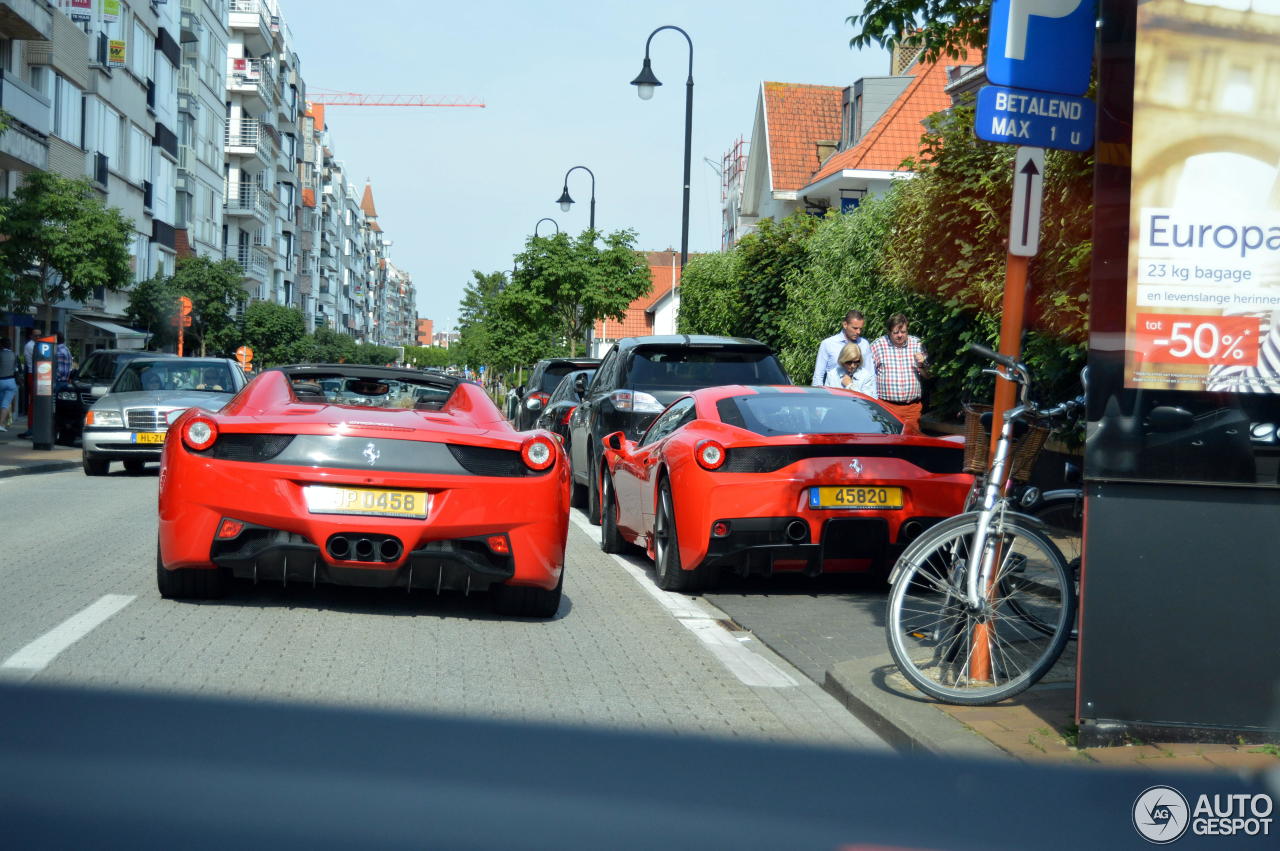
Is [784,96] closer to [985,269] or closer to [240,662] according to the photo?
[985,269]

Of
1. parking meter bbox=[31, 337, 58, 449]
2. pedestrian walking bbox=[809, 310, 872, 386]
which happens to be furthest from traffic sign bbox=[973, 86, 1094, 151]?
parking meter bbox=[31, 337, 58, 449]

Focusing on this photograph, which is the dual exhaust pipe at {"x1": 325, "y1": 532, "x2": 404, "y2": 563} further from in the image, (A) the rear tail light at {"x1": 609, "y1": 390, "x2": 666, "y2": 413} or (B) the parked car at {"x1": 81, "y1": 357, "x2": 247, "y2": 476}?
(B) the parked car at {"x1": 81, "y1": 357, "x2": 247, "y2": 476}

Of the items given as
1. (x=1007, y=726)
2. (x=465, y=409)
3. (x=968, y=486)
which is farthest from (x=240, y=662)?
(x=968, y=486)

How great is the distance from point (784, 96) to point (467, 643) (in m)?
47.5

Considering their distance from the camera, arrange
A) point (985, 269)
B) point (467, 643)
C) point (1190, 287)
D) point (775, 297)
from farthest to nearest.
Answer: point (775, 297), point (985, 269), point (467, 643), point (1190, 287)

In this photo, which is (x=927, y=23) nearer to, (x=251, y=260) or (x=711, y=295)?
(x=711, y=295)

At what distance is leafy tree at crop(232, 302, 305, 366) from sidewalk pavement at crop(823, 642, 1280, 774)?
66.1 meters

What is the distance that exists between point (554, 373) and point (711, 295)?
28.6 ft

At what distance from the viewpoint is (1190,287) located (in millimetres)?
4566

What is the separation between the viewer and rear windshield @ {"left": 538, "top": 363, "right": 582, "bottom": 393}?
23.6m

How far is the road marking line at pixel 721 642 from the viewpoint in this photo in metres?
6.36

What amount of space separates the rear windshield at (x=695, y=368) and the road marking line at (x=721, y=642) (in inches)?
118

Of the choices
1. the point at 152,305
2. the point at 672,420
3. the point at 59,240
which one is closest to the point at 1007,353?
the point at 672,420

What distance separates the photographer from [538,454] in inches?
287
